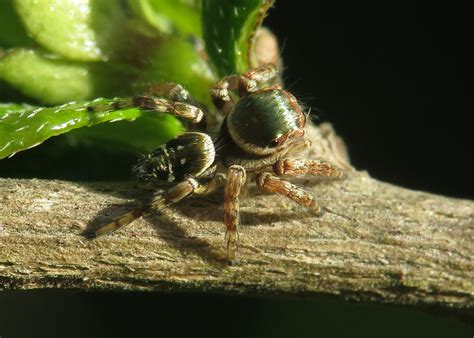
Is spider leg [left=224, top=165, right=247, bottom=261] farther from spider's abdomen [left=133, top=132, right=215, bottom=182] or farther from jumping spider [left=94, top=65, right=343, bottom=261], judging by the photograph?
spider's abdomen [left=133, top=132, right=215, bottom=182]

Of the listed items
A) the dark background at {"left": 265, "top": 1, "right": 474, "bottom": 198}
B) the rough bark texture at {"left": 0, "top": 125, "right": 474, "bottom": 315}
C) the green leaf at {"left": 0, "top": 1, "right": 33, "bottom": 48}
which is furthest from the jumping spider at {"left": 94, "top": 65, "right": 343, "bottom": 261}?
the dark background at {"left": 265, "top": 1, "right": 474, "bottom": 198}

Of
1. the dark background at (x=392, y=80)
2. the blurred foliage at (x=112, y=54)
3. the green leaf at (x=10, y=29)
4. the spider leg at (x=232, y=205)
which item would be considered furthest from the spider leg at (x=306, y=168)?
the dark background at (x=392, y=80)

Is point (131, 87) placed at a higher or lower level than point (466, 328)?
higher

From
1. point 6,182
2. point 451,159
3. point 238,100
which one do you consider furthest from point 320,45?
point 6,182

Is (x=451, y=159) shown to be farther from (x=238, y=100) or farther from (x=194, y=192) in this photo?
(x=194, y=192)

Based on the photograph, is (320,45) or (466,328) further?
(320,45)

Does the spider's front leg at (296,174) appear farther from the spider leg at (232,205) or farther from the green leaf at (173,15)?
the green leaf at (173,15)
